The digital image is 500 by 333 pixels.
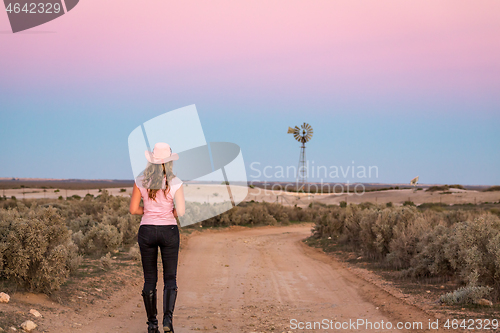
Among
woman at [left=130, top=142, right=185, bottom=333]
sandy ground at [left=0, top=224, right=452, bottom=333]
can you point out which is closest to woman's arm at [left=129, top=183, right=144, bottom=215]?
woman at [left=130, top=142, right=185, bottom=333]

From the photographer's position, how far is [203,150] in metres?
16.4

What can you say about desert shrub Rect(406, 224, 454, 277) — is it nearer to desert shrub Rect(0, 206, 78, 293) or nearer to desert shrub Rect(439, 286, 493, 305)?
desert shrub Rect(439, 286, 493, 305)

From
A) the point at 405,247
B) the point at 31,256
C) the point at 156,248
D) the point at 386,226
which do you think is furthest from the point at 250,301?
the point at 386,226

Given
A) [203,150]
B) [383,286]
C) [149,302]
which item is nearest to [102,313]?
[149,302]

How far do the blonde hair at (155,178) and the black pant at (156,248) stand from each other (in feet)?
1.24

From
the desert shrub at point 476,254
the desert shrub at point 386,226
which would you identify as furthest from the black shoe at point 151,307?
the desert shrub at point 386,226

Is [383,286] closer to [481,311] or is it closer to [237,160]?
[481,311]

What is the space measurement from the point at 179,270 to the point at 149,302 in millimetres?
5974

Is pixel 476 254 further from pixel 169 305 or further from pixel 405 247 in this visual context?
pixel 169 305

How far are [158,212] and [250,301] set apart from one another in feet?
12.0

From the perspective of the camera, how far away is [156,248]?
4578mm

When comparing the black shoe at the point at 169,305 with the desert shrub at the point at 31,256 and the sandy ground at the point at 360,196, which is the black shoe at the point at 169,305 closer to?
the desert shrub at the point at 31,256

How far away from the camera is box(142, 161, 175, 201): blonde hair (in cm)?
449

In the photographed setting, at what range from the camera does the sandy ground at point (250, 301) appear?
5.71m
